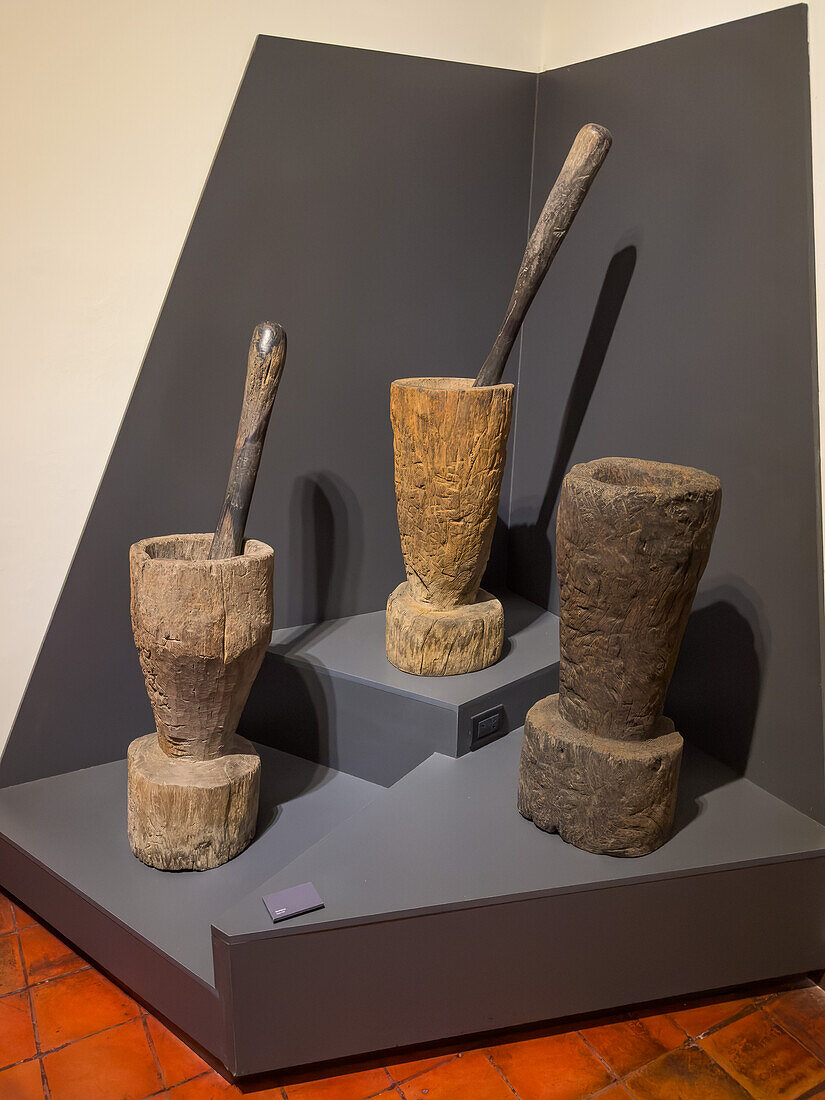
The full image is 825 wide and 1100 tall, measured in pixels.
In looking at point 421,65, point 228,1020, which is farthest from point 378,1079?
point 421,65

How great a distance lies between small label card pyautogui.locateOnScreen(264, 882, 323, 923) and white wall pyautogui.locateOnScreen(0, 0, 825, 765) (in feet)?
3.06

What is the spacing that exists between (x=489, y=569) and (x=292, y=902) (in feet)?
4.58

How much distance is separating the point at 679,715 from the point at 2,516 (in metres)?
1.68

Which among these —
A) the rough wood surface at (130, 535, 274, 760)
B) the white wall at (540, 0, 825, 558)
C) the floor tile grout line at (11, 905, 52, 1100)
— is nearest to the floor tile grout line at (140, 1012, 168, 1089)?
the floor tile grout line at (11, 905, 52, 1100)

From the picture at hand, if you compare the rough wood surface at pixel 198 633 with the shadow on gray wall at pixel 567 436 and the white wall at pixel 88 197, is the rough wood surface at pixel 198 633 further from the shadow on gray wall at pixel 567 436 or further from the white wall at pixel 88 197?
the shadow on gray wall at pixel 567 436

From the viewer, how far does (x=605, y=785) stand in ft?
5.48

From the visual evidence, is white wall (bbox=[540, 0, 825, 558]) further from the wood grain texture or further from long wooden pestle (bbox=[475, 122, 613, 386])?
the wood grain texture

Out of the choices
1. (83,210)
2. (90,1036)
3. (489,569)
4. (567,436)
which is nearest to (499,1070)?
(90,1036)

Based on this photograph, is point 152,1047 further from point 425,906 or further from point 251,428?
point 251,428

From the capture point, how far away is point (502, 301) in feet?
8.35

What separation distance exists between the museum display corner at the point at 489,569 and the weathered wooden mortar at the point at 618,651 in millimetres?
87

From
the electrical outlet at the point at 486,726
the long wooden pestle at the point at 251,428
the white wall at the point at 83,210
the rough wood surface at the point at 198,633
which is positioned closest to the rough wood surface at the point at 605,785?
the electrical outlet at the point at 486,726

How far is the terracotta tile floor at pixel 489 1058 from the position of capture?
157 cm

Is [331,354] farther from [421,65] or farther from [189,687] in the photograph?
[189,687]
